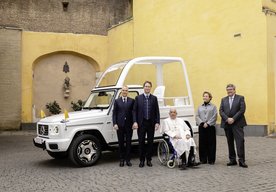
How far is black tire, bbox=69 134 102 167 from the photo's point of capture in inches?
337

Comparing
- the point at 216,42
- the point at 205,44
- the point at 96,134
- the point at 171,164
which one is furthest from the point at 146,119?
the point at 205,44

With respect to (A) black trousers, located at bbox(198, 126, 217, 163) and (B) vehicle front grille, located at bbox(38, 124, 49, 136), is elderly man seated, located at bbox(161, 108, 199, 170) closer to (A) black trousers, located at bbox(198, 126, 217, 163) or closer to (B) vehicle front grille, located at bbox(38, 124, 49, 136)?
(A) black trousers, located at bbox(198, 126, 217, 163)

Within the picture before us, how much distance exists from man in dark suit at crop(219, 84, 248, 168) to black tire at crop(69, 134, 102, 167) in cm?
294

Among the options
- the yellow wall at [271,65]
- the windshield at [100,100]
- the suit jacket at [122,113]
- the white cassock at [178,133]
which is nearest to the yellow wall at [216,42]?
the yellow wall at [271,65]

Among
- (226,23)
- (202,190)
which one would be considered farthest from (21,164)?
(226,23)

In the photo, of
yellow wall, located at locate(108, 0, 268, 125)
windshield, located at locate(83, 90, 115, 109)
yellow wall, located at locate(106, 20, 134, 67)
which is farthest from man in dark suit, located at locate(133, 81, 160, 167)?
yellow wall, located at locate(106, 20, 134, 67)

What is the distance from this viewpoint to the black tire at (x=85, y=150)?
8.55 meters

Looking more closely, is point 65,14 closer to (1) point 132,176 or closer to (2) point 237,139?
(2) point 237,139

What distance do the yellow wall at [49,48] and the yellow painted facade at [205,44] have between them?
5 centimetres

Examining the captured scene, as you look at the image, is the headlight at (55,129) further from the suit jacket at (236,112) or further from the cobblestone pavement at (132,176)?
the suit jacket at (236,112)

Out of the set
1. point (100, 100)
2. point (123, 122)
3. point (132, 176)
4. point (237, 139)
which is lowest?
point (132, 176)

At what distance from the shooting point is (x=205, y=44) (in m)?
15.3

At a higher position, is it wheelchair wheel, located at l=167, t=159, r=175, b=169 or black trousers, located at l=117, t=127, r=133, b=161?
black trousers, located at l=117, t=127, r=133, b=161

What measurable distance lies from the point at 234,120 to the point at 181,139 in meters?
1.20
